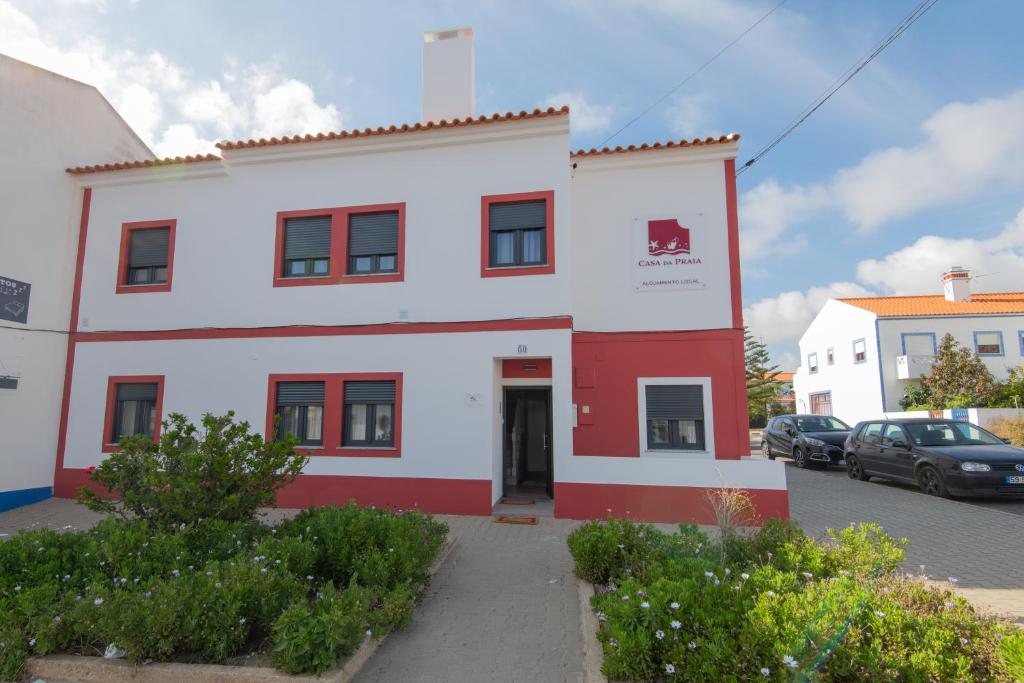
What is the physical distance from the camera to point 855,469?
44.2 ft

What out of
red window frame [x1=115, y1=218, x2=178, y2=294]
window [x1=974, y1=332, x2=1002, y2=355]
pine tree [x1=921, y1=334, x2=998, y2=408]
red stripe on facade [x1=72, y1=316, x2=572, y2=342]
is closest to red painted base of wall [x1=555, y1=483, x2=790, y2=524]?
red stripe on facade [x1=72, y1=316, x2=572, y2=342]

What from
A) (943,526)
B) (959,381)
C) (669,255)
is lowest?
(943,526)

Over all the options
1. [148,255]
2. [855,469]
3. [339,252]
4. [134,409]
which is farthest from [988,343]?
[134,409]

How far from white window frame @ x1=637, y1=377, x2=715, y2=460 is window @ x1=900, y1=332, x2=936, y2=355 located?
21.7m

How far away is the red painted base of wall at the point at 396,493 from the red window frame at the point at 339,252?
11.5 feet

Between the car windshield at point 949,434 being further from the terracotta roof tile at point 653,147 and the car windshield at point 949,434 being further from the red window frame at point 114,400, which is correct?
the red window frame at point 114,400

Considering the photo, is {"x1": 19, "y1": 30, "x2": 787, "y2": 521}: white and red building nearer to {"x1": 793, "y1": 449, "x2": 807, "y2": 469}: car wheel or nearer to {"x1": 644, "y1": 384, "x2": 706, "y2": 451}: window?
{"x1": 644, "y1": 384, "x2": 706, "y2": 451}: window

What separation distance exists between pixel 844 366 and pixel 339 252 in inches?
1116

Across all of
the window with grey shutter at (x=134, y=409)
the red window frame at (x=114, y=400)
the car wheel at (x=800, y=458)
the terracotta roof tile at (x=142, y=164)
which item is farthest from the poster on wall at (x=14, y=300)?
the car wheel at (x=800, y=458)

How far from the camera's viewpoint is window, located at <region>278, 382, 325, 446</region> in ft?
30.9

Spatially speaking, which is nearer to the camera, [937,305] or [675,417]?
[675,417]

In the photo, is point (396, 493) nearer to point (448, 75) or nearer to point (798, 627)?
point (798, 627)

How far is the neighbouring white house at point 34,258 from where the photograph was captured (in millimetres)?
9367

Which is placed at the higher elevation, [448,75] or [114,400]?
[448,75]
